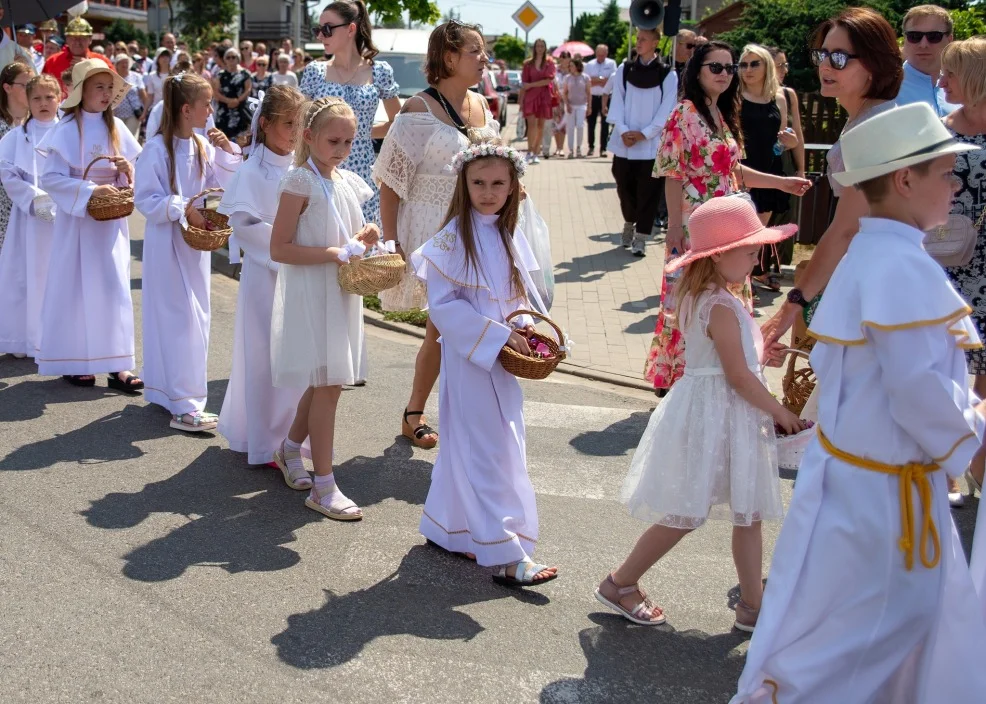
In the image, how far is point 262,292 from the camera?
5852 mm

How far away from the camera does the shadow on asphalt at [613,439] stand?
648 cm

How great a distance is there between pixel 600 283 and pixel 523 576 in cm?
647

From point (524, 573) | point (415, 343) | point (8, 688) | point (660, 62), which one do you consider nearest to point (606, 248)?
point (660, 62)

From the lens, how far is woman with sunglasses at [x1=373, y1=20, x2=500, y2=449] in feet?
19.8

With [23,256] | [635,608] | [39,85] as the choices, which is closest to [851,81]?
[635,608]

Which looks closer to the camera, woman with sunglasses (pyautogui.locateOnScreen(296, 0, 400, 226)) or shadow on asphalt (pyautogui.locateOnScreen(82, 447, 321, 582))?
shadow on asphalt (pyautogui.locateOnScreen(82, 447, 321, 582))

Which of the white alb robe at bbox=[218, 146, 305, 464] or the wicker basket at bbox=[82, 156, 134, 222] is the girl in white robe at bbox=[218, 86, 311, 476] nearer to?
the white alb robe at bbox=[218, 146, 305, 464]

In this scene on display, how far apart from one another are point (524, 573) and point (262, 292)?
83.6 inches

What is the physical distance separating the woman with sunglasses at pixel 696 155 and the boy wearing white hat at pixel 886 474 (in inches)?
127

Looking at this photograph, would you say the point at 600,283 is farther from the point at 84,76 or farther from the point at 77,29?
the point at 77,29

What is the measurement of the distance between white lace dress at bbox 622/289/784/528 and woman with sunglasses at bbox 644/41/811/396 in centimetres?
220

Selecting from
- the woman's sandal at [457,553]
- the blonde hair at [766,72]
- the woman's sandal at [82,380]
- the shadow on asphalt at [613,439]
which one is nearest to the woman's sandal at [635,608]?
the woman's sandal at [457,553]

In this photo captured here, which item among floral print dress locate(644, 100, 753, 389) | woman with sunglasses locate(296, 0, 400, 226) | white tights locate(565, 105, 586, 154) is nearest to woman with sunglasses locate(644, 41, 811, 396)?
floral print dress locate(644, 100, 753, 389)

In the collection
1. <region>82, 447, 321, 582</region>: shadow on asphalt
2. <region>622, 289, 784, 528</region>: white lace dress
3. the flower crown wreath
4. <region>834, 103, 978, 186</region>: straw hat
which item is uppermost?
<region>834, 103, 978, 186</region>: straw hat
